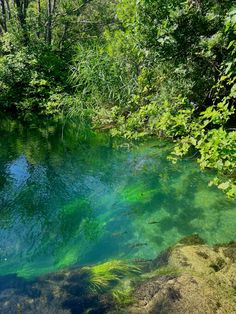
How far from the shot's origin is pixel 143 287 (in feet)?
12.7

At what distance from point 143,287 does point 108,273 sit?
0.68 m

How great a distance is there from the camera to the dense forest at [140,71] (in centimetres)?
401

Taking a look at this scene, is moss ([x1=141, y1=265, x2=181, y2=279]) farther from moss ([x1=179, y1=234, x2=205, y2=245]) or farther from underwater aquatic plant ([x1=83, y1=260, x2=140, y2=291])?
moss ([x1=179, y1=234, x2=205, y2=245])

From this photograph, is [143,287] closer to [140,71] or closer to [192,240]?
[192,240]

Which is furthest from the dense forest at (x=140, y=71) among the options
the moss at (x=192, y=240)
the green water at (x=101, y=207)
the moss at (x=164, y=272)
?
the moss at (x=164, y=272)

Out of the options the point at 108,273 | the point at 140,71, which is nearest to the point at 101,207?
the point at 108,273

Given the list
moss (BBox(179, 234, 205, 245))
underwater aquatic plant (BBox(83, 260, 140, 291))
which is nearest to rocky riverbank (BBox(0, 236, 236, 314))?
underwater aquatic plant (BBox(83, 260, 140, 291))

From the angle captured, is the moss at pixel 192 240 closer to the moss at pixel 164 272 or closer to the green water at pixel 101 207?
the green water at pixel 101 207

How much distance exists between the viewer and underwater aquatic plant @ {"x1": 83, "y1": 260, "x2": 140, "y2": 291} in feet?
13.7

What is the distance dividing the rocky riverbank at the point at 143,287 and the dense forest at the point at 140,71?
1100 mm

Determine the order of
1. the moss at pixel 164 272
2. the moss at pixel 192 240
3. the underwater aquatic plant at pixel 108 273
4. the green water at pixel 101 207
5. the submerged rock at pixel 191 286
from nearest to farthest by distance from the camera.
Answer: the submerged rock at pixel 191 286, the moss at pixel 164 272, the underwater aquatic plant at pixel 108 273, the moss at pixel 192 240, the green water at pixel 101 207

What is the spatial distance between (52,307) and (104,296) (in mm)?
614

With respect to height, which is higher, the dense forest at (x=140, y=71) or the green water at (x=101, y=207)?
the dense forest at (x=140, y=71)

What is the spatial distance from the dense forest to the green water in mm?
663
